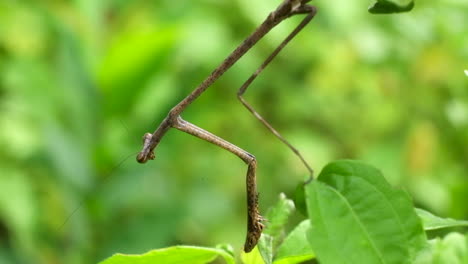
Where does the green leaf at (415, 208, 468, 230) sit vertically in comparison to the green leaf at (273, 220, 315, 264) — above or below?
above

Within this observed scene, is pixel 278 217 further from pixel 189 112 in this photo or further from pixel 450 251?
pixel 189 112

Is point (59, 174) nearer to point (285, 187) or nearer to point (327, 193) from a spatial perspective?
point (285, 187)

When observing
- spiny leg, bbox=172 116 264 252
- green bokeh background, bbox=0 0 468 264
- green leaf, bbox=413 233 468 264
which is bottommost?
green bokeh background, bbox=0 0 468 264

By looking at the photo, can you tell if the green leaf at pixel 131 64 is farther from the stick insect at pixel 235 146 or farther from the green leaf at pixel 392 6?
the green leaf at pixel 392 6

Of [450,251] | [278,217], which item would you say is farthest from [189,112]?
[450,251]

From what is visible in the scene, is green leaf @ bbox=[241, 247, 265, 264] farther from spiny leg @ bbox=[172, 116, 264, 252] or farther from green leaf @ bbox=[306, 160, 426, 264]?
green leaf @ bbox=[306, 160, 426, 264]

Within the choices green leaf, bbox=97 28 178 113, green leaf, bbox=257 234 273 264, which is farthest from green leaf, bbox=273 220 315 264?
green leaf, bbox=97 28 178 113

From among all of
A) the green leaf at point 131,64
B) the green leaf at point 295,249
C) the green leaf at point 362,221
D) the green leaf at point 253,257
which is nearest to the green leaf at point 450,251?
the green leaf at point 362,221
